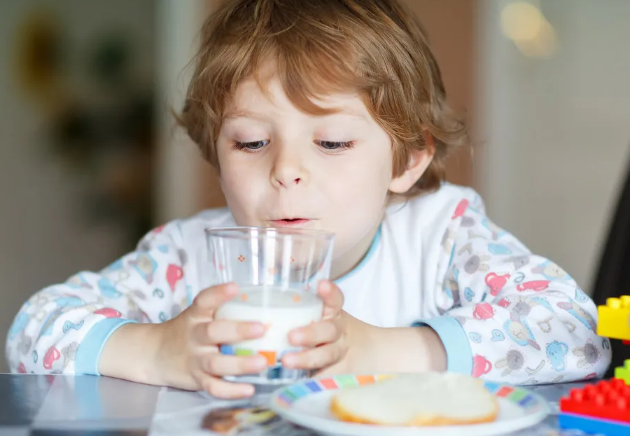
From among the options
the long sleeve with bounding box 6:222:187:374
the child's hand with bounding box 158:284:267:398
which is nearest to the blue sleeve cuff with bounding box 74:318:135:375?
the long sleeve with bounding box 6:222:187:374

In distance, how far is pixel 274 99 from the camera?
1166mm

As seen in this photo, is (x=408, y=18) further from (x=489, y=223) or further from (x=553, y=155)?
(x=553, y=155)

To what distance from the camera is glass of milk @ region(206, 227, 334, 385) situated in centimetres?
76

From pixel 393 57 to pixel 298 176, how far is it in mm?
285

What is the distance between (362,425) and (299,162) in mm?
584

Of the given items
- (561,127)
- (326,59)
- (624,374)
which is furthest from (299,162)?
(561,127)

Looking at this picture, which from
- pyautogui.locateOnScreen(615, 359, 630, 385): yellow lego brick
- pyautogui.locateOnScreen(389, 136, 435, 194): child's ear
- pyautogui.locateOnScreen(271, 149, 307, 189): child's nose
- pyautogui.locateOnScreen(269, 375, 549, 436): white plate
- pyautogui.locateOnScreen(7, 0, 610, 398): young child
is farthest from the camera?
pyautogui.locateOnScreen(389, 136, 435, 194): child's ear

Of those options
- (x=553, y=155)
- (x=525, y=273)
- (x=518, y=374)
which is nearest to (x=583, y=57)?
(x=553, y=155)

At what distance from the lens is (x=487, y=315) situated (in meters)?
1.00

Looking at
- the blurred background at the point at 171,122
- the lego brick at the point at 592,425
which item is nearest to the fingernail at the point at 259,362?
the lego brick at the point at 592,425

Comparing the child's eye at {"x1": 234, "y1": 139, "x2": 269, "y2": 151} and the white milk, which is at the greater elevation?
the child's eye at {"x1": 234, "y1": 139, "x2": 269, "y2": 151}

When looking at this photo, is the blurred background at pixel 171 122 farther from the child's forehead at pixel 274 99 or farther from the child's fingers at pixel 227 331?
the child's fingers at pixel 227 331

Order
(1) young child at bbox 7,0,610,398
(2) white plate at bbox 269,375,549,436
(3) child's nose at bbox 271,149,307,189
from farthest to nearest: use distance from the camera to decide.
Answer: (3) child's nose at bbox 271,149,307,189
(1) young child at bbox 7,0,610,398
(2) white plate at bbox 269,375,549,436

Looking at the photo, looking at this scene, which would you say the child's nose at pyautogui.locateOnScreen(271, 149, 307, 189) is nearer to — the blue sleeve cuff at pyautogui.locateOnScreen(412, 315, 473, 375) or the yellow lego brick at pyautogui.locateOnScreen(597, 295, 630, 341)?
the blue sleeve cuff at pyautogui.locateOnScreen(412, 315, 473, 375)
